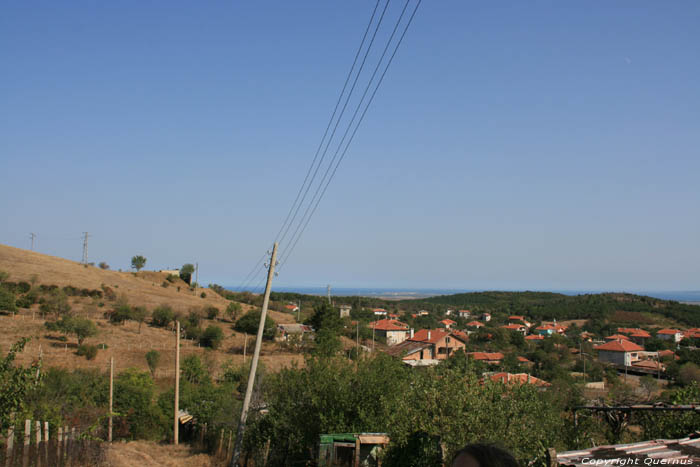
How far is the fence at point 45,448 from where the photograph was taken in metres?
10.4

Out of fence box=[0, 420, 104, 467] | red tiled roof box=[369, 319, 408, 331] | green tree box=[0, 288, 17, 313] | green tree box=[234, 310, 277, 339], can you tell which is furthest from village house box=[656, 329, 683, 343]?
green tree box=[0, 288, 17, 313]

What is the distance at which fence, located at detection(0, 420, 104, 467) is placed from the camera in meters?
10.4

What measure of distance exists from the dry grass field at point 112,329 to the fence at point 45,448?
13.6 meters

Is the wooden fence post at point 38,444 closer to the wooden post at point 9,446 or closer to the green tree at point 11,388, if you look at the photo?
the wooden post at point 9,446

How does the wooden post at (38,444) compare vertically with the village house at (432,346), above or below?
above

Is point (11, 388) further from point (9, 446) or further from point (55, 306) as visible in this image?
point (55, 306)

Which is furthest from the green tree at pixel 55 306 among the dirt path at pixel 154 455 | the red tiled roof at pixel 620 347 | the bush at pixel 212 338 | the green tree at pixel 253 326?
the red tiled roof at pixel 620 347

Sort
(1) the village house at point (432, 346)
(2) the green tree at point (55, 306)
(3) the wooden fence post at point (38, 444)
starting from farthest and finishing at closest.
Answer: (1) the village house at point (432, 346) < (2) the green tree at point (55, 306) < (3) the wooden fence post at point (38, 444)

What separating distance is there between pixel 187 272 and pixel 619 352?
8078 centimetres

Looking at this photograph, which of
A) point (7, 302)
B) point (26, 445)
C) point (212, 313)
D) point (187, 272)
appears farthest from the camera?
point (187, 272)

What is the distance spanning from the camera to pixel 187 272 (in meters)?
101

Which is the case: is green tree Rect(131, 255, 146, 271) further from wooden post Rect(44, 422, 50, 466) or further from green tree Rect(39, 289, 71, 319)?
wooden post Rect(44, 422, 50, 466)

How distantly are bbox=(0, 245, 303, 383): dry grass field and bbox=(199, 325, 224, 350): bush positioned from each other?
976 mm

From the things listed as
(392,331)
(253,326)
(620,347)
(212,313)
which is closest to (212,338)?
(253,326)
